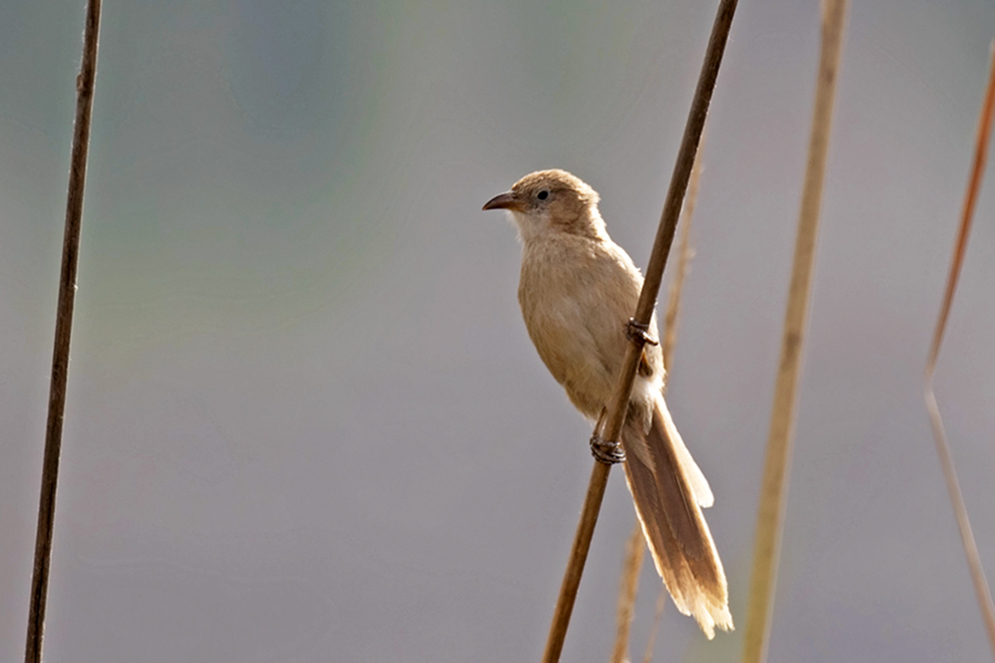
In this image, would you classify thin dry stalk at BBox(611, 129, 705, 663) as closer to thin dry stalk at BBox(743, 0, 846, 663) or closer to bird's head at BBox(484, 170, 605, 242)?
thin dry stalk at BBox(743, 0, 846, 663)

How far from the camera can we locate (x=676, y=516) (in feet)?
8.42

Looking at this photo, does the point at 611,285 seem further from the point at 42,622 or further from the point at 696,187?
the point at 42,622

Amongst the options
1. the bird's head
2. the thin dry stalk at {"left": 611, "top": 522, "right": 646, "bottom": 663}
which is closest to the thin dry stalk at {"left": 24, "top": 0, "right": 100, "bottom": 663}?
the thin dry stalk at {"left": 611, "top": 522, "right": 646, "bottom": 663}

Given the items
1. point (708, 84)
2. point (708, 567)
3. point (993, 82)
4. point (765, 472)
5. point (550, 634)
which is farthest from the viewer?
point (708, 567)

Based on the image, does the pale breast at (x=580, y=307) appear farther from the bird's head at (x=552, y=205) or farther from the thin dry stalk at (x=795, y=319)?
the thin dry stalk at (x=795, y=319)

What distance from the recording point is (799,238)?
5.91ft

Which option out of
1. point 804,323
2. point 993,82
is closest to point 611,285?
point 804,323

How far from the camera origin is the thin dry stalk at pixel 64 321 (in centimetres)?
128

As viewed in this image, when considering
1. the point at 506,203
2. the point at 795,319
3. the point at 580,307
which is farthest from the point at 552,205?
the point at 795,319

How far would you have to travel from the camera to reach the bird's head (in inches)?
112

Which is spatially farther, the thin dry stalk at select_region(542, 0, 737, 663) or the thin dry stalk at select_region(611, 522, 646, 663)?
the thin dry stalk at select_region(611, 522, 646, 663)

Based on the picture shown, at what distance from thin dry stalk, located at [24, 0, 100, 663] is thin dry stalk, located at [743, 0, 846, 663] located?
1123 millimetres

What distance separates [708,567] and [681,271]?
0.81 meters

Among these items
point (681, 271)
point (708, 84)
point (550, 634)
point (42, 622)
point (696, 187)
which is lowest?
point (42, 622)
